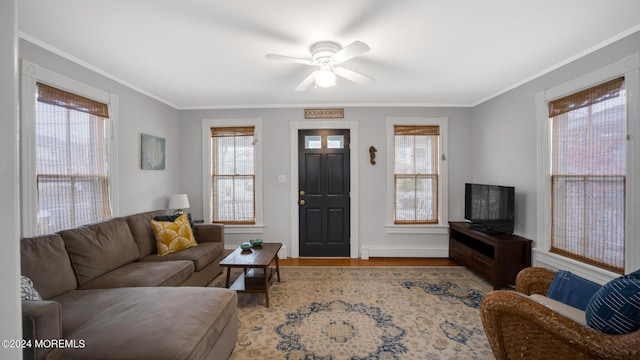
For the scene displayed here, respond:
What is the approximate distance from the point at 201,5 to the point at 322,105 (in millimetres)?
2476

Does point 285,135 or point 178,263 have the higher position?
point 285,135

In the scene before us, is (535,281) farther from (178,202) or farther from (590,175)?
(178,202)

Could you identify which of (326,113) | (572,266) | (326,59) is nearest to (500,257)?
(572,266)

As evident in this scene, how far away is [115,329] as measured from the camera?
1422 millimetres

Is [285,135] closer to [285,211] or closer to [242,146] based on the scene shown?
[242,146]

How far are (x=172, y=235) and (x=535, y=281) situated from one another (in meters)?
3.54

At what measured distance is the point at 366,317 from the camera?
2.41 m

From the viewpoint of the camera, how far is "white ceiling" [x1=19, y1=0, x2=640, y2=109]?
1.77 metres

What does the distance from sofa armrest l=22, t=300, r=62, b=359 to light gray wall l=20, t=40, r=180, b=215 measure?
2.00m

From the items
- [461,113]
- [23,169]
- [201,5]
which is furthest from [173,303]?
[461,113]

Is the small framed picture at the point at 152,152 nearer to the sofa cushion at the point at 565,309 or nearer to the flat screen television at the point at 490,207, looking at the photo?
the sofa cushion at the point at 565,309

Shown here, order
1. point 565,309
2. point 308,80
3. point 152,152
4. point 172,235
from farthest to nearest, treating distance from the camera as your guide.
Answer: point 152,152
point 172,235
point 308,80
point 565,309

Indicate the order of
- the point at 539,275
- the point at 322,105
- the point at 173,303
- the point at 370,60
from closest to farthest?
the point at 173,303 < the point at 539,275 < the point at 370,60 < the point at 322,105

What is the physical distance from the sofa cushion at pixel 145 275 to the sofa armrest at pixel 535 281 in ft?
9.77
